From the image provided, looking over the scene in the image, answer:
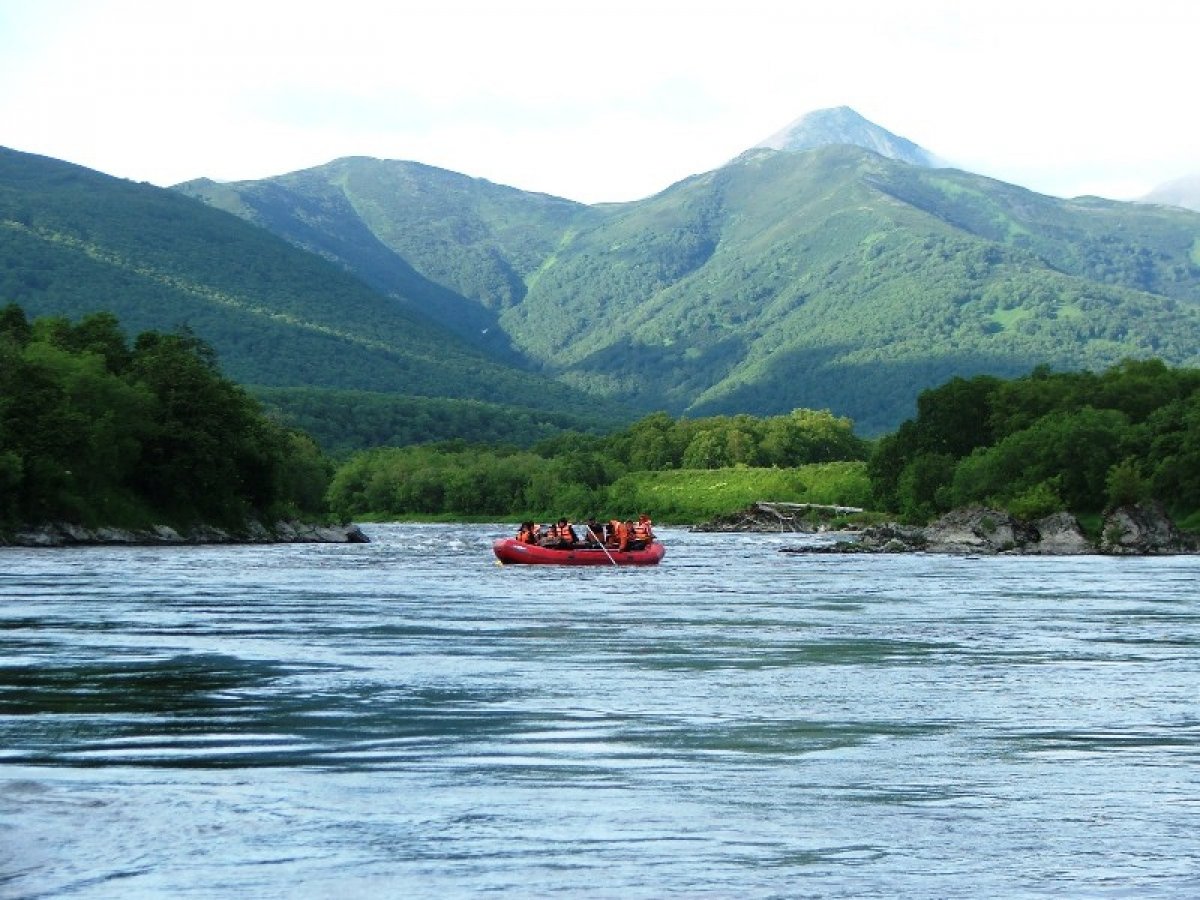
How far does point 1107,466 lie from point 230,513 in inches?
2291

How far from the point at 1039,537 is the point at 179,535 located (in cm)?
5286

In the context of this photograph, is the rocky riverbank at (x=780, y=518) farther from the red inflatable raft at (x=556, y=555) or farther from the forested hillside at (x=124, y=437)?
the red inflatable raft at (x=556, y=555)

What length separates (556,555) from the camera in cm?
9175

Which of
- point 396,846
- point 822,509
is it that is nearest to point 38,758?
point 396,846

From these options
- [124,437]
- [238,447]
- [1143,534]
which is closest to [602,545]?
[124,437]

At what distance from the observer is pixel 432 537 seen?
467 feet

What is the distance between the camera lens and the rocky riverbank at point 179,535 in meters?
97.6

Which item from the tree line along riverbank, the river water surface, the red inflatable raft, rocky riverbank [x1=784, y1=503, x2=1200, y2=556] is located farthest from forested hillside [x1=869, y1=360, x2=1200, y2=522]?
the river water surface

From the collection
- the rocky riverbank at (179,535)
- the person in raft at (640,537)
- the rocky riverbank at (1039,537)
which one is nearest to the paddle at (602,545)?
the person in raft at (640,537)

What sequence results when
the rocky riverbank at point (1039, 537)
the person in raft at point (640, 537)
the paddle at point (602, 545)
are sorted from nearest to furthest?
1. the paddle at point (602, 545)
2. the person in raft at point (640, 537)
3. the rocky riverbank at point (1039, 537)

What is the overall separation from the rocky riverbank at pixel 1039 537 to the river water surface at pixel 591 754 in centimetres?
5849

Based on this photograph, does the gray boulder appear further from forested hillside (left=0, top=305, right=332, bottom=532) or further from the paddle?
forested hillside (left=0, top=305, right=332, bottom=532)

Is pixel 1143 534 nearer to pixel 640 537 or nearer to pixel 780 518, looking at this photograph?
pixel 640 537

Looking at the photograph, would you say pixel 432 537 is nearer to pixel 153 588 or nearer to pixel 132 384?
pixel 132 384
